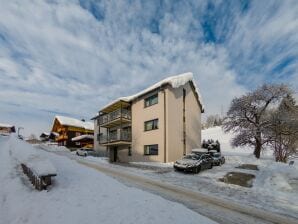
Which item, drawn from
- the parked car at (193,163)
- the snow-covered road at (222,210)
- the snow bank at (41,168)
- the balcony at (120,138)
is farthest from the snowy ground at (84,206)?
the balcony at (120,138)

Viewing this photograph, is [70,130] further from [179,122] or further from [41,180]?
[41,180]

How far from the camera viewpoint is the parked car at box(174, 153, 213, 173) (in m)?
18.5

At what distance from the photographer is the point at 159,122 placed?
992 inches

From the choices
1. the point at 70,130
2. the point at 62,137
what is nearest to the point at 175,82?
the point at 70,130

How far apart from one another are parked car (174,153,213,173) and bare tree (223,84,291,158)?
10.6 m

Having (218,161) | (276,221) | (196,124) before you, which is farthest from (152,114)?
(276,221)

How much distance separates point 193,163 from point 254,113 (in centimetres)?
1476

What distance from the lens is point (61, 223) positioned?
19.9 ft

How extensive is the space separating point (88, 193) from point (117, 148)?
79.9 ft

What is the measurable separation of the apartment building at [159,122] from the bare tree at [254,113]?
5.15 m

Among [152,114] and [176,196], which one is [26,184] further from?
[152,114]

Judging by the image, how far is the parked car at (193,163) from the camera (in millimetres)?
18470

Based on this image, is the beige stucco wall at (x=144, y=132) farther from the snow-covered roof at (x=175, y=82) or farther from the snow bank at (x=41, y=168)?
the snow bank at (x=41, y=168)

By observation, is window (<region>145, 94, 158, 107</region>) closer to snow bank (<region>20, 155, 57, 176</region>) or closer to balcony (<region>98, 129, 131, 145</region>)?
balcony (<region>98, 129, 131, 145</region>)
